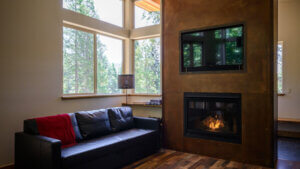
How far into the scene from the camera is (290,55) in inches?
195

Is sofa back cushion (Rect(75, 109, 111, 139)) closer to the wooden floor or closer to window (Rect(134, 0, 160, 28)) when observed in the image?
the wooden floor

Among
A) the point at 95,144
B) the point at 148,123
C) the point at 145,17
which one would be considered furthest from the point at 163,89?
the point at 145,17

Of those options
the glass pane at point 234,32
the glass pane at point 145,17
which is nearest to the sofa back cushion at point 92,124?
the glass pane at point 234,32

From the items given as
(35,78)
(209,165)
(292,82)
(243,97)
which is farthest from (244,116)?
(35,78)

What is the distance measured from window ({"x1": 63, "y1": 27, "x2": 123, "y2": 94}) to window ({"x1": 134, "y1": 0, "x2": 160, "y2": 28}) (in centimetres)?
72

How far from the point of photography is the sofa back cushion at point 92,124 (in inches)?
123

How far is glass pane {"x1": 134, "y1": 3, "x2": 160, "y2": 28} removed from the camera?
509cm

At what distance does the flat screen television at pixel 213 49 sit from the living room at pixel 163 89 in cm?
2

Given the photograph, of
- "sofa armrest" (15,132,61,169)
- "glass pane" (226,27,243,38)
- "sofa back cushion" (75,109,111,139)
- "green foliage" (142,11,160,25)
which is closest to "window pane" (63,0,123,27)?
"green foliage" (142,11,160,25)

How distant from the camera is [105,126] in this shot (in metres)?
3.41

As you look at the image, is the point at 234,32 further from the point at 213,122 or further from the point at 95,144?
the point at 95,144

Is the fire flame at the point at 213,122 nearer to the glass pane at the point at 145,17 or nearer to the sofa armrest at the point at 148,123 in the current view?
the sofa armrest at the point at 148,123

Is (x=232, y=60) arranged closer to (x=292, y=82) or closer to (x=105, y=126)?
(x=105, y=126)

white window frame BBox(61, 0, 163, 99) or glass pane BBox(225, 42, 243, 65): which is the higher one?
white window frame BBox(61, 0, 163, 99)
